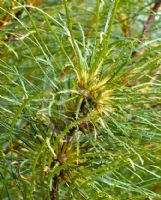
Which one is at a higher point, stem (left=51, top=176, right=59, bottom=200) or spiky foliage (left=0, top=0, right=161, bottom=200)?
spiky foliage (left=0, top=0, right=161, bottom=200)

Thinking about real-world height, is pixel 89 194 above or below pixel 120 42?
below

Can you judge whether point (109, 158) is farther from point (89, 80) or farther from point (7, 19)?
point (7, 19)

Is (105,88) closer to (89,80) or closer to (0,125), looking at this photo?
(89,80)

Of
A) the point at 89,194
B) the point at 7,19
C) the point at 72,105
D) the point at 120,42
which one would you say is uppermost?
the point at 7,19

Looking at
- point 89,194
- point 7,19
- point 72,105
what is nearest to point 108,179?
point 89,194

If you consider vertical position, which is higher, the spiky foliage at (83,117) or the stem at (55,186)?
the spiky foliage at (83,117)

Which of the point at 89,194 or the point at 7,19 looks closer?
the point at 89,194

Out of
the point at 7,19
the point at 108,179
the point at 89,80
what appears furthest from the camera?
the point at 7,19

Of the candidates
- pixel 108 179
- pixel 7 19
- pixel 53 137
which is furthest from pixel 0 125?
pixel 7 19

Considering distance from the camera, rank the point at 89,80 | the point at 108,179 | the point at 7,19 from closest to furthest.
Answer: the point at 89,80
the point at 108,179
the point at 7,19
